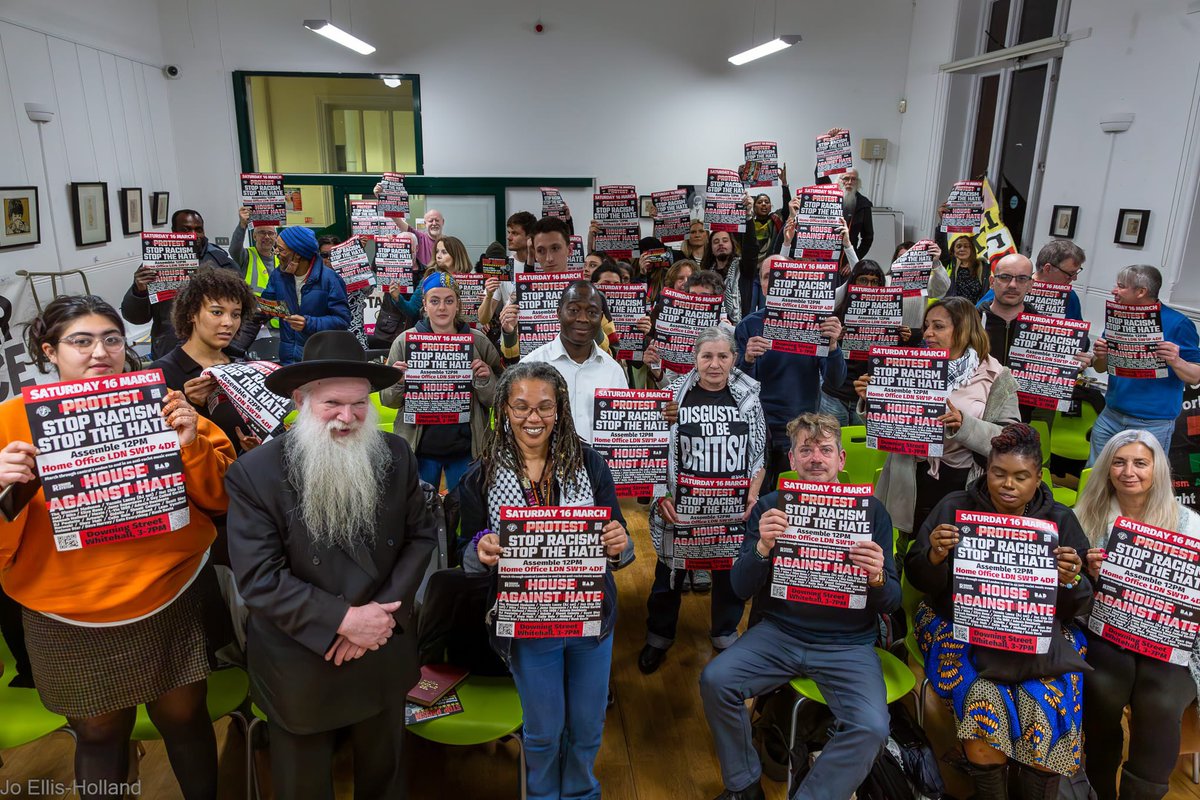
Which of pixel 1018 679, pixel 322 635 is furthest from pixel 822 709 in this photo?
pixel 322 635

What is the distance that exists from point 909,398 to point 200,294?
2.95 meters

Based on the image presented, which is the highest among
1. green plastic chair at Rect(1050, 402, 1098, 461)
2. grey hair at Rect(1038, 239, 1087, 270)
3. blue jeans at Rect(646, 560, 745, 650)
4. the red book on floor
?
grey hair at Rect(1038, 239, 1087, 270)

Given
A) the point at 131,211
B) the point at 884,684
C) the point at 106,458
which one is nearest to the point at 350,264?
the point at 106,458

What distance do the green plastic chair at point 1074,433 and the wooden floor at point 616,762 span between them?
8.36 feet

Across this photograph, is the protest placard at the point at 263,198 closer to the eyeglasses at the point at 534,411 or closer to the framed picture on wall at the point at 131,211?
the framed picture on wall at the point at 131,211

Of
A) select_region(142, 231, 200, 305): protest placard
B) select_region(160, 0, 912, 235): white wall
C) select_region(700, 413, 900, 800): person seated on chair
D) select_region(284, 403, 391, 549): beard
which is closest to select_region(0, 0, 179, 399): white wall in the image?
select_region(160, 0, 912, 235): white wall

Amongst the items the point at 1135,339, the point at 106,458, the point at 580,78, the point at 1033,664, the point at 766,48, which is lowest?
the point at 1033,664

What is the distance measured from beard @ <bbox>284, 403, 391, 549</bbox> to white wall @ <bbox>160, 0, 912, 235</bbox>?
8720 millimetres

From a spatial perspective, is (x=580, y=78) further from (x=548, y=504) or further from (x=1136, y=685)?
(x=1136, y=685)

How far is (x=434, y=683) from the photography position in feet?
9.10

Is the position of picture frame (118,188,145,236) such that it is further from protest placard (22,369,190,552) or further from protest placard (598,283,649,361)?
protest placard (22,369,190,552)

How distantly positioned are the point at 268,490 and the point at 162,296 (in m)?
3.16

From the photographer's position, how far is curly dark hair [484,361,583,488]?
8.85 feet

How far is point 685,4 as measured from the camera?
32.7ft
